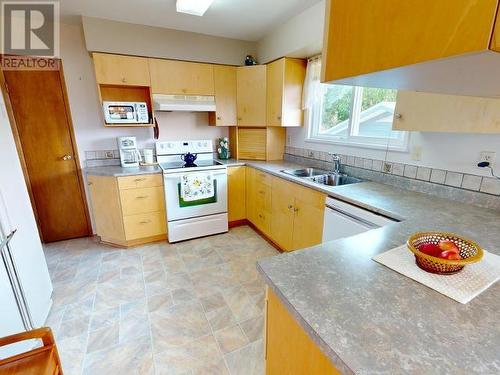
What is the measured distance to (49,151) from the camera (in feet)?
9.14

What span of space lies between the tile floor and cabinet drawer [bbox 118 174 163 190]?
28.7 inches

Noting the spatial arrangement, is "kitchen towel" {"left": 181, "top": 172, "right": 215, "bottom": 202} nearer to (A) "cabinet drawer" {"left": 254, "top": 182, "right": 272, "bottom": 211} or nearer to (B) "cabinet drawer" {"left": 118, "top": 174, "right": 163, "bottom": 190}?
(B) "cabinet drawer" {"left": 118, "top": 174, "right": 163, "bottom": 190}

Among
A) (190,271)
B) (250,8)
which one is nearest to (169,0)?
(250,8)

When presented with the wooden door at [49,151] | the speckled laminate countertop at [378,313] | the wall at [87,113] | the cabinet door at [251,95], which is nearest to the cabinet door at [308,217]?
the speckled laminate countertop at [378,313]

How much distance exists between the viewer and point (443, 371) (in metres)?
0.51

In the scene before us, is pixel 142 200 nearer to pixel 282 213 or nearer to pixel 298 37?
pixel 282 213

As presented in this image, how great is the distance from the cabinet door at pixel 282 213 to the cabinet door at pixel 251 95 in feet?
3.30

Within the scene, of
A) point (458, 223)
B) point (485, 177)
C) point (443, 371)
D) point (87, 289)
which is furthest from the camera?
point (87, 289)

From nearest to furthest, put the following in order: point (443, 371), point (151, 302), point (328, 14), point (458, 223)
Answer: point (443, 371) < point (328, 14) < point (458, 223) < point (151, 302)

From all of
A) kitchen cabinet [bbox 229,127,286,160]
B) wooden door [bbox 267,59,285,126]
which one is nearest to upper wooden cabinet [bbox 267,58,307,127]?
wooden door [bbox 267,59,285,126]

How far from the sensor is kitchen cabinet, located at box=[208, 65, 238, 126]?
311 cm

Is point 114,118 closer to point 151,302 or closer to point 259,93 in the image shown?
point 259,93

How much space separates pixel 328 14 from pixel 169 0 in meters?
2.13

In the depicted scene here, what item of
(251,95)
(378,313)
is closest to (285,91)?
(251,95)
